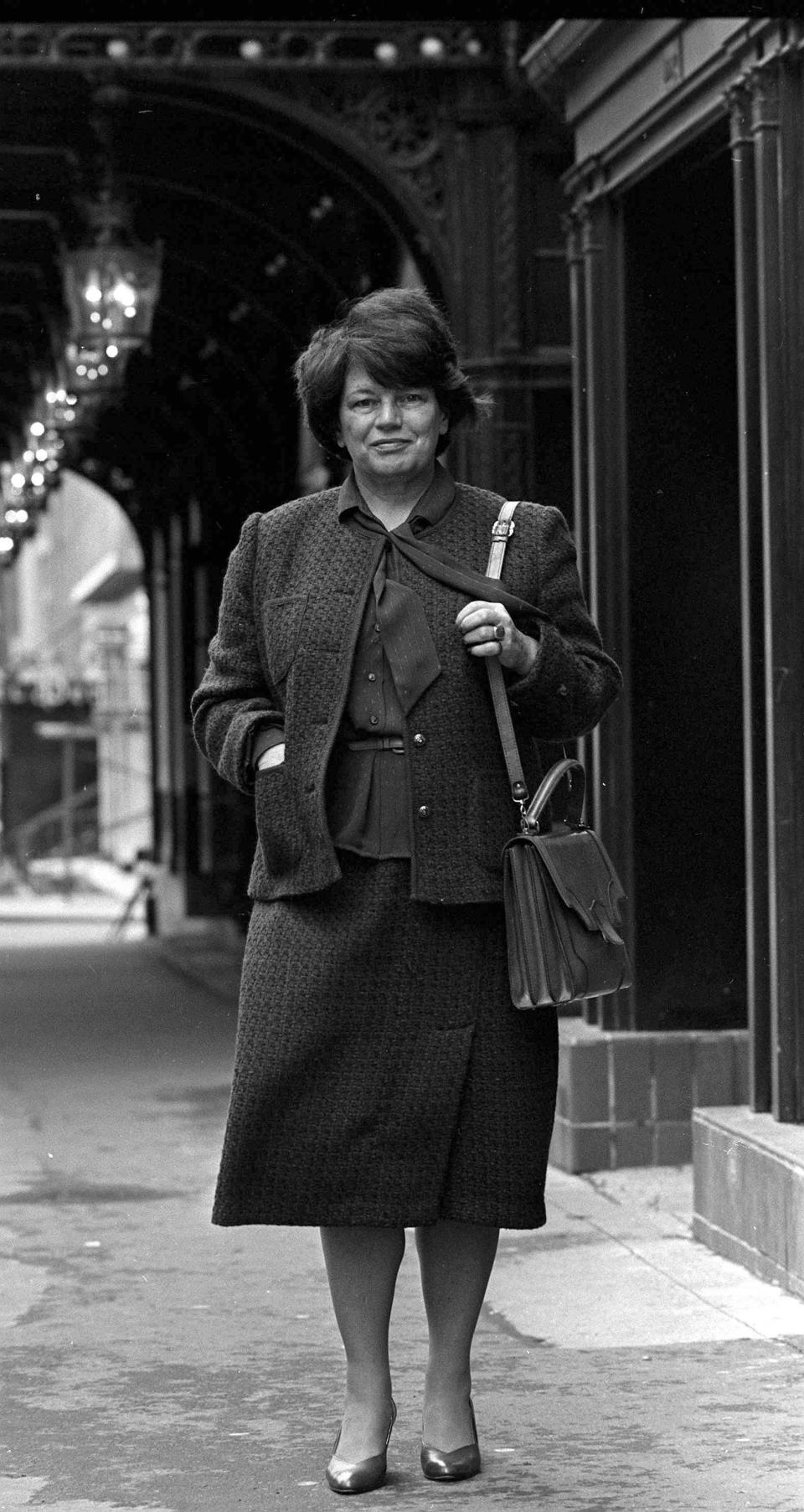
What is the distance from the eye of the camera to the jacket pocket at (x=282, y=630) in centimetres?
427

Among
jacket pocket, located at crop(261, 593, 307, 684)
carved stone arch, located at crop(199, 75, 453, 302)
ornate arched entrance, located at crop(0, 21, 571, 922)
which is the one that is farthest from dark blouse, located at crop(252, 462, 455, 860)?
carved stone arch, located at crop(199, 75, 453, 302)

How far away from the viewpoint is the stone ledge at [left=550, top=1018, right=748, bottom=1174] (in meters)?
7.58

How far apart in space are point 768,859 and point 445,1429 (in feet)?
6.89

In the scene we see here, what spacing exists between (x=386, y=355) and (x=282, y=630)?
49 centimetres

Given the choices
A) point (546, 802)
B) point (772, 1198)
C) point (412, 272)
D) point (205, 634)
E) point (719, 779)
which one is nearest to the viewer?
point (546, 802)

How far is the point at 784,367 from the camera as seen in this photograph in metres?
5.93

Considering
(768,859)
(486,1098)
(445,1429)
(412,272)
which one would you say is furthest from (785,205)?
(412,272)

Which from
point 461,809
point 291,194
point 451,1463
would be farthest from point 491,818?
point 291,194

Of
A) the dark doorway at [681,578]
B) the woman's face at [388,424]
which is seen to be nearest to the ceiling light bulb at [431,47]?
the dark doorway at [681,578]

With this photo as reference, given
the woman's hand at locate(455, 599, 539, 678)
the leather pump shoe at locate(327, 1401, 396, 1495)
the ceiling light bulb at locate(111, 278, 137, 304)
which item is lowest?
the leather pump shoe at locate(327, 1401, 396, 1495)

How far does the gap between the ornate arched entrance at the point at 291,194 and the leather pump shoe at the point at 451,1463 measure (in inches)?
141

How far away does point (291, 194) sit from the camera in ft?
35.9

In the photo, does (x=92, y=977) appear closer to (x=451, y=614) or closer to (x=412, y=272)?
(x=412, y=272)

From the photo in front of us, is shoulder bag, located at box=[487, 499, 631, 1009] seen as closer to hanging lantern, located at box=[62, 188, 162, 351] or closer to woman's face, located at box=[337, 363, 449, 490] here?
woman's face, located at box=[337, 363, 449, 490]
